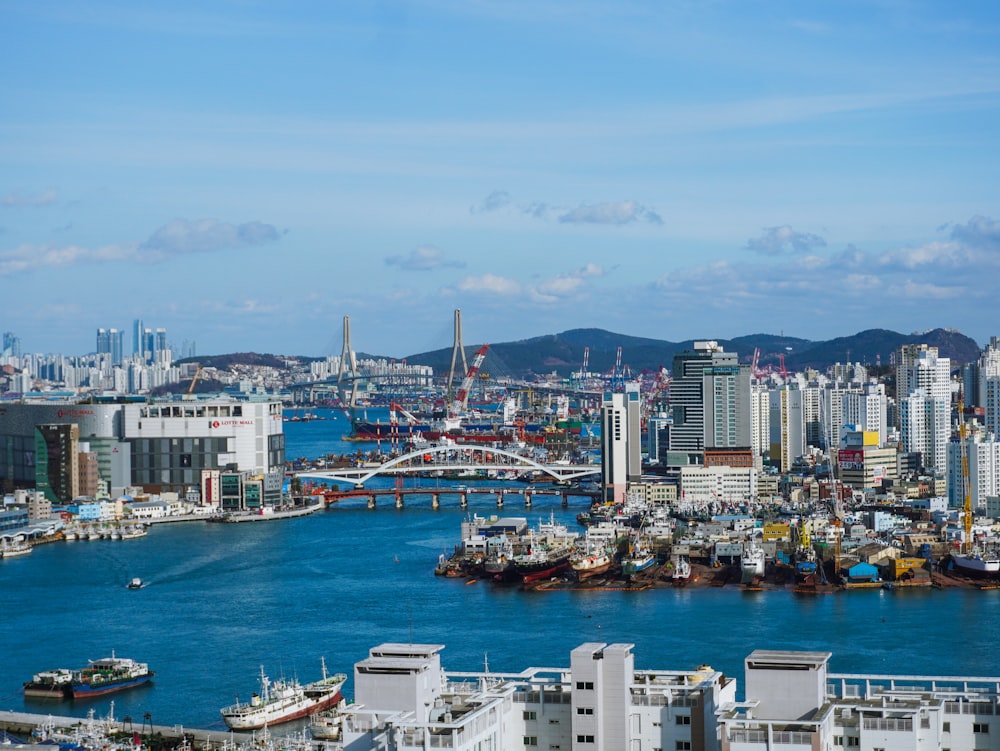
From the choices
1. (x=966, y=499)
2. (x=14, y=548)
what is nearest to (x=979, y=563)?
(x=966, y=499)

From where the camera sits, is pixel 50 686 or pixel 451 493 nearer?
pixel 50 686

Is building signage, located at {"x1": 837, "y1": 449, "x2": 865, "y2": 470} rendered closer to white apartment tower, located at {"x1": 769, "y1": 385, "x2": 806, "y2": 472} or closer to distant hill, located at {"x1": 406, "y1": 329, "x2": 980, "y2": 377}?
white apartment tower, located at {"x1": 769, "y1": 385, "x2": 806, "y2": 472}

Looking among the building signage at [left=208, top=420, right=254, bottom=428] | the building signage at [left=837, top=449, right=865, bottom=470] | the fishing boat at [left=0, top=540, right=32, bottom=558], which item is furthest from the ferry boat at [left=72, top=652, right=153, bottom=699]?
the building signage at [left=837, top=449, right=865, bottom=470]

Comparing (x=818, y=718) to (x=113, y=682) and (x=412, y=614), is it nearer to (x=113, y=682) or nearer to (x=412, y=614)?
(x=113, y=682)

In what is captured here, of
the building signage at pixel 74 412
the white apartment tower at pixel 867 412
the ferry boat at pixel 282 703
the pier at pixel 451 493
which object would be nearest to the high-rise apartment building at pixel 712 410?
the white apartment tower at pixel 867 412

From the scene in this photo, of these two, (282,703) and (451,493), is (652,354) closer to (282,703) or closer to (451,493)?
(451,493)
